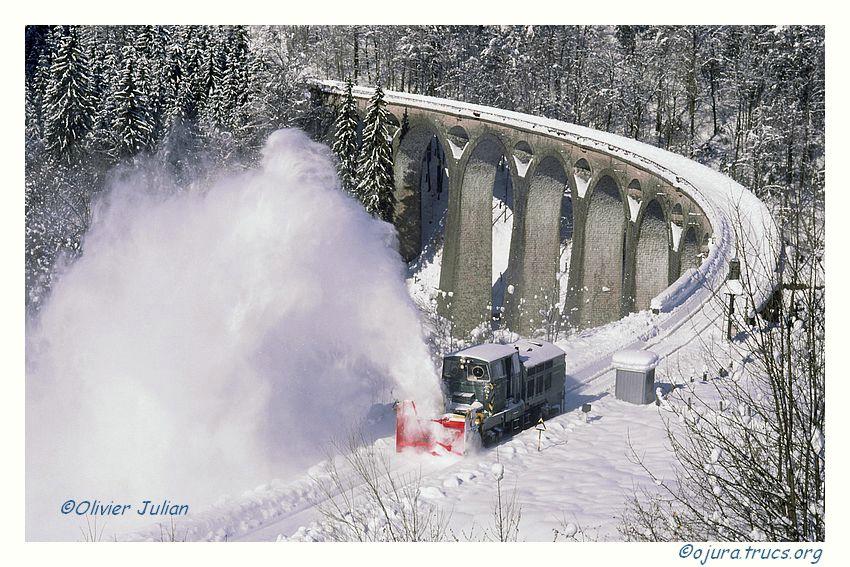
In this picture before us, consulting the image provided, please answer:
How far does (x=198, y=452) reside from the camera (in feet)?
61.3

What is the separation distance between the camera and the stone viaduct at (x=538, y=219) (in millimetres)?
44781

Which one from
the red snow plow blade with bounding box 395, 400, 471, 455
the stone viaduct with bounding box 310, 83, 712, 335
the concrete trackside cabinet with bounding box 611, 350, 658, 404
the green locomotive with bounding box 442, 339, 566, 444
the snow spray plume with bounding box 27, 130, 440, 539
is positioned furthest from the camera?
the stone viaduct with bounding box 310, 83, 712, 335

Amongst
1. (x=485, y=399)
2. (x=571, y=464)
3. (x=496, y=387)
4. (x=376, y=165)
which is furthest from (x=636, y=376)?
(x=376, y=165)

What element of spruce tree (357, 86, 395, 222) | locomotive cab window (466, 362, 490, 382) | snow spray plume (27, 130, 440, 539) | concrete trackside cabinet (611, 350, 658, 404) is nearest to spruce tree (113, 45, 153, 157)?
spruce tree (357, 86, 395, 222)

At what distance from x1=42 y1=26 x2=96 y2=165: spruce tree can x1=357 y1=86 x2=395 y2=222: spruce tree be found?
15.1 metres

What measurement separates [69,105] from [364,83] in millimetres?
20927

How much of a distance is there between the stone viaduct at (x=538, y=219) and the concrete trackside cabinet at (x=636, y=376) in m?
15.1

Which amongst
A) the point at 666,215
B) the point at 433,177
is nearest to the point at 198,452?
the point at 666,215

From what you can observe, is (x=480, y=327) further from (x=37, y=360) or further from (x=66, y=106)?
(x=37, y=360)

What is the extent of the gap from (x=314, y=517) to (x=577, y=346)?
15.3m

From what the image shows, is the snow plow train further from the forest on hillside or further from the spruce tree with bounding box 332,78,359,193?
the spruce tree with bounding box 332,78,359,193

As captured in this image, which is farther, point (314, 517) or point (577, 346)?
point (577, 346)

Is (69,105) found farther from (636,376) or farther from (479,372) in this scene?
(636,376)

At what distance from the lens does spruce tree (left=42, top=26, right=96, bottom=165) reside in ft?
107
